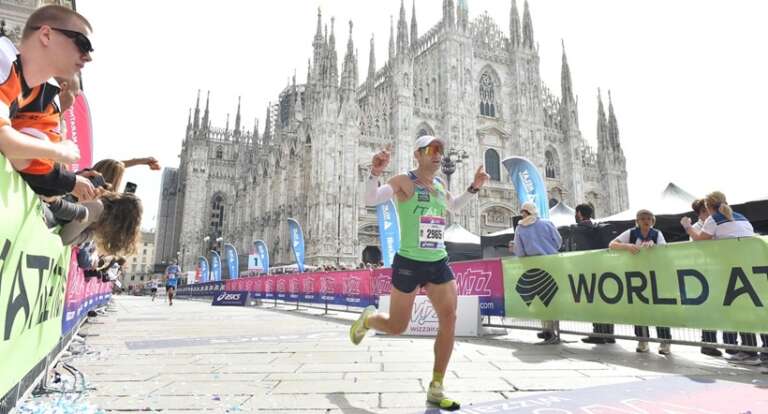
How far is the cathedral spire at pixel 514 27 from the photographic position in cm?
3650

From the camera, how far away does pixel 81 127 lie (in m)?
4.74

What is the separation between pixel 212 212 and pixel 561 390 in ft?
182

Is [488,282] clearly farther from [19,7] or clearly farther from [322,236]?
[322,236]

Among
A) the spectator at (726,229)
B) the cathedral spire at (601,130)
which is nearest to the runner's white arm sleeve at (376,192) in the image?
the spectator at (726,229)

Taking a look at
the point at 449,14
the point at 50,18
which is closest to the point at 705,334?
the point at 50,18

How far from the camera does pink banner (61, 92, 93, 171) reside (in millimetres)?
4527

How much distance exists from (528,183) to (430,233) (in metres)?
9.58

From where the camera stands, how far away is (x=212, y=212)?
177ft

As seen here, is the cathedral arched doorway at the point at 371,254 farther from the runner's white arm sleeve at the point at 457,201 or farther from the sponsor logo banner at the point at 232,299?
the runner's white arm sleeve at the point at 457,201

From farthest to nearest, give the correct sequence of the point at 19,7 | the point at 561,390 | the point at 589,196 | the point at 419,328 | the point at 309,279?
1. the point at 589,196
2. the point at 309,279
3. the point at 19,7
4. the point at 419,328
5. the point at 561,390

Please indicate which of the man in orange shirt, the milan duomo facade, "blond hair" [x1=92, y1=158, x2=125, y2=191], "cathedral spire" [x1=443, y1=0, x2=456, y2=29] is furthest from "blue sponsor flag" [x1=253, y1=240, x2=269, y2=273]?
the man in orange shirt

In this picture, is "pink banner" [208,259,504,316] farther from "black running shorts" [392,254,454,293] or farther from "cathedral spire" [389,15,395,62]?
"cathedral spire" [389,15,395,62]

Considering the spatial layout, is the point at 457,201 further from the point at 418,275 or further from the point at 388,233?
the point at 388,233

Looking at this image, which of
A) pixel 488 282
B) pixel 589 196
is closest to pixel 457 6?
pixel 589 196
